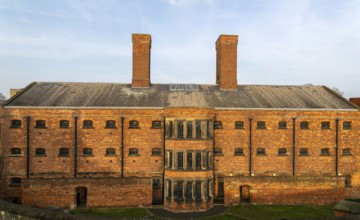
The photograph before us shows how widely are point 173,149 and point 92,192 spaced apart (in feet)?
26.4

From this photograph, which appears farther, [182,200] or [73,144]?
[73,144]

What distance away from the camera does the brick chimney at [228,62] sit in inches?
1085

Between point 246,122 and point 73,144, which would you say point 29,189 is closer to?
point 73,144

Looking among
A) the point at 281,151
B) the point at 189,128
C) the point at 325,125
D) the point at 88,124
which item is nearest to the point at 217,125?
the point at 189,128

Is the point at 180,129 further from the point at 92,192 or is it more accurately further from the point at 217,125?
the point at 92,192

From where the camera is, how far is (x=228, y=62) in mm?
27828

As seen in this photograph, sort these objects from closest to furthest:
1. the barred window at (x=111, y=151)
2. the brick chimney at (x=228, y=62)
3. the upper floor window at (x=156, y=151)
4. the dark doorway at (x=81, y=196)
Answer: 1. the barred window at (x=111, y=151)
2. the dark doorway at (x=81, y=196)
3. the upper floor window at (x=156, y=151)
4. the brick chimney at (x=228, y=62)

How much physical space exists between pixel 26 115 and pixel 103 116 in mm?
6729

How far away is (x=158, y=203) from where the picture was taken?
74.9 feet

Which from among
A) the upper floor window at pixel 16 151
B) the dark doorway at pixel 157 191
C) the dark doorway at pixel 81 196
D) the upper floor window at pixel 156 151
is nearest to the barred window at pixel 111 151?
the upper floor window at pixel 156 151

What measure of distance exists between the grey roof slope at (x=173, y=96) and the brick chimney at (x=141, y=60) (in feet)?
3.57

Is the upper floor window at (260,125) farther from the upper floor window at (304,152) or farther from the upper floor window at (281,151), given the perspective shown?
the upper floor window at (304,152)

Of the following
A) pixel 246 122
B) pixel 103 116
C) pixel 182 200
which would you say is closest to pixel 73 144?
pixel 103 116

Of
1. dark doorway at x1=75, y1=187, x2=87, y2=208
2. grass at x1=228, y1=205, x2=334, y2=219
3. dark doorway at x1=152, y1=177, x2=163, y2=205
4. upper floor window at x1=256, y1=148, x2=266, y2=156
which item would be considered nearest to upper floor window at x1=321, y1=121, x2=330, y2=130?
upper floor window at x1=256, y1=148, x2=266, y2=156
